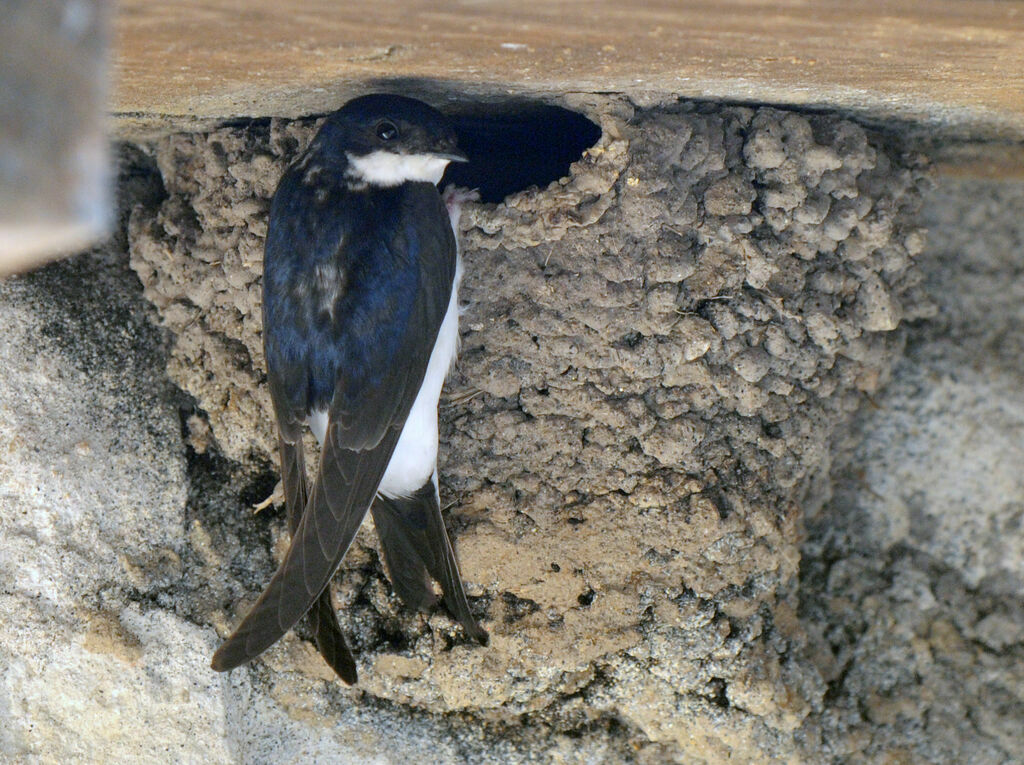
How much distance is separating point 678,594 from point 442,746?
598mm

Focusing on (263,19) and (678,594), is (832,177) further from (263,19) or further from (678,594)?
(263,19)

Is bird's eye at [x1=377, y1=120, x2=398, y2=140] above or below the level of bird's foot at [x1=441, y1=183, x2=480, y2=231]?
above

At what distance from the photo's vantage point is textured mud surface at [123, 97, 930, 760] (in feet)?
7.18

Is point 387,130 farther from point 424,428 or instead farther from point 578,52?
point 424,428

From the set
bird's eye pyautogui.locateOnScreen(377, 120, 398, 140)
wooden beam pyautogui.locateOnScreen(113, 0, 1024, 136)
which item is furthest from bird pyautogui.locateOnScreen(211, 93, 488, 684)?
wooden beam pyautogui.locateOnScreen(113, 0, 1024, 136)

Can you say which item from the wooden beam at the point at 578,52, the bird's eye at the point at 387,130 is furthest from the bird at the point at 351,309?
the wooden beam at the point at 578,52

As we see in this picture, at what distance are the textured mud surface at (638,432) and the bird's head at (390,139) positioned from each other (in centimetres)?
19

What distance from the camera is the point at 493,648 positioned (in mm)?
2238

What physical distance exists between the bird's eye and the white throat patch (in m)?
0.06

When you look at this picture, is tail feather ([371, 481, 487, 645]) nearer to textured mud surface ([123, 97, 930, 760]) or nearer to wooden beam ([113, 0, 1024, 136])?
textured mud surface ([123, 97, 930, 760])

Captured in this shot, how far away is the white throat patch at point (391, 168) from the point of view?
6.68ft

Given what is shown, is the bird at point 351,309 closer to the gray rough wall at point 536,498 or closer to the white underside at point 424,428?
the white underside at point 424,428

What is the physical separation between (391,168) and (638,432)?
74 cm

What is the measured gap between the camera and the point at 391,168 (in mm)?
2080
